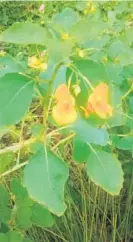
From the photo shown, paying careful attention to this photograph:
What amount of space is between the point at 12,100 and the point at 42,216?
1.37 ft

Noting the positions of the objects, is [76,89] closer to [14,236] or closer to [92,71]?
[92,71]

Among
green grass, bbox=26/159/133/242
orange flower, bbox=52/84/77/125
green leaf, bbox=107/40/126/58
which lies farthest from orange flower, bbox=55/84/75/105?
green grass, bbox=26/159/133/242

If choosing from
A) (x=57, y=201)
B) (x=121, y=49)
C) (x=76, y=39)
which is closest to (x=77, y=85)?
(x=76, y=39)

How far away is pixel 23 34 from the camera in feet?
2.88

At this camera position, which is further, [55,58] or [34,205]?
[34,205]

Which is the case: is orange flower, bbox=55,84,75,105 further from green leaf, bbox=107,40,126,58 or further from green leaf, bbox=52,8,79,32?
green leaf, bbox=107,40,126,58

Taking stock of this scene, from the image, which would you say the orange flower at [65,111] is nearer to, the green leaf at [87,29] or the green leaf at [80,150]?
the green leaf at [87,29]

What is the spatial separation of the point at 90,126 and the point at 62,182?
117mm

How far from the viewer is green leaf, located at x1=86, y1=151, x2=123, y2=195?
1.02 metres

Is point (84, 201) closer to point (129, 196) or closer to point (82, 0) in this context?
point (129, 196)

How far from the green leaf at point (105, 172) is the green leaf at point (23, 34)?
275 mm

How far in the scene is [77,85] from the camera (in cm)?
91

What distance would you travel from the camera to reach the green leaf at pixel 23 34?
873 millimetres

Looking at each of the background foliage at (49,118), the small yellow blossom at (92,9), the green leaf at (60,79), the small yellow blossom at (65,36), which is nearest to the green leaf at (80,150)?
the background foliage at (49,118)
